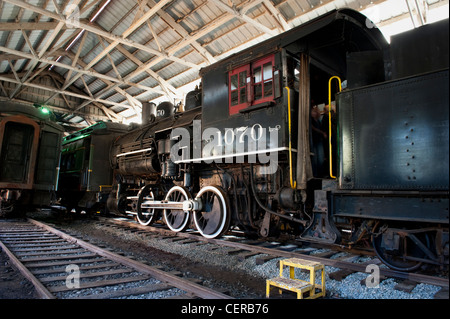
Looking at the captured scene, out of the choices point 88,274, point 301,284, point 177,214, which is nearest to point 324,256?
point 301,284

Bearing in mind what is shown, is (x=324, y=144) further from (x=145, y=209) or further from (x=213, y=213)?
(x=145, y=209)

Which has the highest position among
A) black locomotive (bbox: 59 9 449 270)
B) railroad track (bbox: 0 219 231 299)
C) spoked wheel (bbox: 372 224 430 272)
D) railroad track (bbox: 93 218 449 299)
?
black locomotive (bbox: 59 9 449 270)

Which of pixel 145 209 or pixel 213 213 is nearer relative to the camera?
pixel 213 213

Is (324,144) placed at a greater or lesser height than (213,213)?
greater

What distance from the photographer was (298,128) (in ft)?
14.3

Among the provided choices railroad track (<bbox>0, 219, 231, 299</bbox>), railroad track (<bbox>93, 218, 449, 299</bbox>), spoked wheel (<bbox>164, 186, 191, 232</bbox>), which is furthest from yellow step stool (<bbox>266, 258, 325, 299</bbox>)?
spoked wheel (<bbox>164, 186, 191, 232</bbox>)

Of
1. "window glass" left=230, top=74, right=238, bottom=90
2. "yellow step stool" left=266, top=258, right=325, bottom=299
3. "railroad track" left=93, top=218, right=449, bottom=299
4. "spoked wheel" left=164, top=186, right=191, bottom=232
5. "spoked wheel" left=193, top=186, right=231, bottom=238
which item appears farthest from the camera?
"spoked wheel" left=164, top=186, right=191, bottom=232

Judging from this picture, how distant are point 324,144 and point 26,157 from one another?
340 inches

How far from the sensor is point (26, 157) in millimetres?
8906

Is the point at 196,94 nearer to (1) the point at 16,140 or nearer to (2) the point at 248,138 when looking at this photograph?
(2) the point at 248,138

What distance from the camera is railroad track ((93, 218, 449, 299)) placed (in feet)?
10.2

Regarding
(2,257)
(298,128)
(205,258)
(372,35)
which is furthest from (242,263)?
(372,35)

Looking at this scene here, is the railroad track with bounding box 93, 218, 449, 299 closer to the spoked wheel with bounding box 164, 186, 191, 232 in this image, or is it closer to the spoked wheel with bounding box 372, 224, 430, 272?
the spoked wheel with bounding box 372, 224, 430, 272

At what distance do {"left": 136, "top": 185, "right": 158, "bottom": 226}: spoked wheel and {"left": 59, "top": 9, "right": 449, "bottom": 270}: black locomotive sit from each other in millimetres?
60
